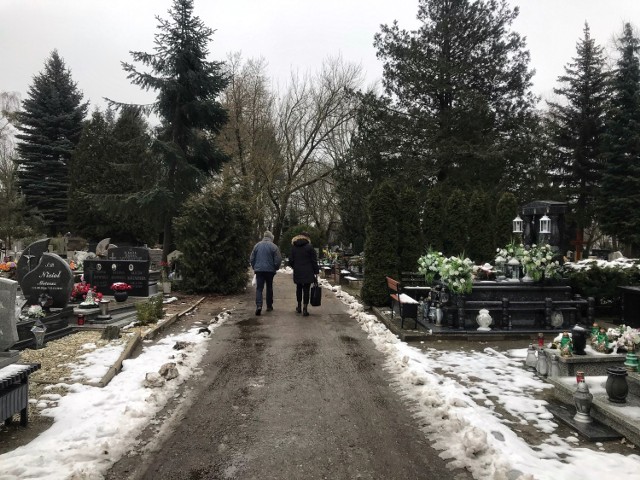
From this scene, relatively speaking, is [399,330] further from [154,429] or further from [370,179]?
[370,179]

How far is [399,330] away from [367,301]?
3.16m

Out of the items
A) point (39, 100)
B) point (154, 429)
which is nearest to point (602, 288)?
point (154, 429)

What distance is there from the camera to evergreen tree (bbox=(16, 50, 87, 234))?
35531 mm

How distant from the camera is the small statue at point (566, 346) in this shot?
586cm

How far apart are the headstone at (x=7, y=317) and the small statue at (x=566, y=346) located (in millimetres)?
6108

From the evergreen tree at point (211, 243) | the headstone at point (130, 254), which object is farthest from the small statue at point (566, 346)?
the headstone at point (130, 254)

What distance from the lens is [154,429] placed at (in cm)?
454

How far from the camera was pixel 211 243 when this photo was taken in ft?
48.9

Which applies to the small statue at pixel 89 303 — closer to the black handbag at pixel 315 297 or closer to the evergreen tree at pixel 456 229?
the black handbag at pixel 315 297

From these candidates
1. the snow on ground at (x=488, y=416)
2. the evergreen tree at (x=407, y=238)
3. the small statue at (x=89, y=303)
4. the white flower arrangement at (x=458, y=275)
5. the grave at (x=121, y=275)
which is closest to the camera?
the snow on ground at (x=488, y=416)

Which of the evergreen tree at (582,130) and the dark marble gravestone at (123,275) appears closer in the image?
the dark marble gravestone at (123,275)

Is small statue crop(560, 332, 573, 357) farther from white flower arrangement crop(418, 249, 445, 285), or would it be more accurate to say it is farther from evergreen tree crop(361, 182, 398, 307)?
evergreen tree crop(361, 182, 398, 307)

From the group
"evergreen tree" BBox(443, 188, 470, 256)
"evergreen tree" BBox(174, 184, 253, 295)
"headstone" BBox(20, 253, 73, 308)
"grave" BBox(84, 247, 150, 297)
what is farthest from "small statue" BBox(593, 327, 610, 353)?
"grave" BBox(84, 247, 150, 297)

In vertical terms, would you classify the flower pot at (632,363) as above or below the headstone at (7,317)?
below
